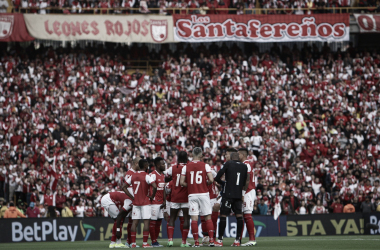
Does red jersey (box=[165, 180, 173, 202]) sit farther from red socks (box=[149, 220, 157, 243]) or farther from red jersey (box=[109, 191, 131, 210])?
red jersey (box=[109, 191, 131, 210])

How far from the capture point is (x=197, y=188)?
13.5 m

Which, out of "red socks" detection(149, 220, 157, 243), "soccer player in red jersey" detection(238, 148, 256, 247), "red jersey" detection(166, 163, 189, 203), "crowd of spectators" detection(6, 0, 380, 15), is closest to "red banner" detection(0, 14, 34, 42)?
"crowd of spectators" detection(6, 0, 380, 15)

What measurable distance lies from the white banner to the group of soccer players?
18.7 m

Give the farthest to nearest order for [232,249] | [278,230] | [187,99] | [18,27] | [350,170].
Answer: [18,27] → [187,99] → [350,170] → [278,230] → [232,249]

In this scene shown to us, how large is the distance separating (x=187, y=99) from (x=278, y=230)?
954 centimetres

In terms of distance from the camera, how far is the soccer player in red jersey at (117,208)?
48.4 feet

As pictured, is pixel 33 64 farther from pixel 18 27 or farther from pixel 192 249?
pixel 192 249

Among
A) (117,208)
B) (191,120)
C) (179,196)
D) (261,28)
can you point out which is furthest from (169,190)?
(261,28)

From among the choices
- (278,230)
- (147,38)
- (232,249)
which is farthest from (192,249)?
(147,38)

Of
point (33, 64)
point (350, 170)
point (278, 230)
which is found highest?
point (33, 64)

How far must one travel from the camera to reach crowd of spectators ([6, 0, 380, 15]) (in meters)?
33.2

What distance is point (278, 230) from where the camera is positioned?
70.8 feet

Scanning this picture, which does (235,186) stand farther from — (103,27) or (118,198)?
(103,27)

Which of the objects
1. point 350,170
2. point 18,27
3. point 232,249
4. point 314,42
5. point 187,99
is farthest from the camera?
point 314,42
